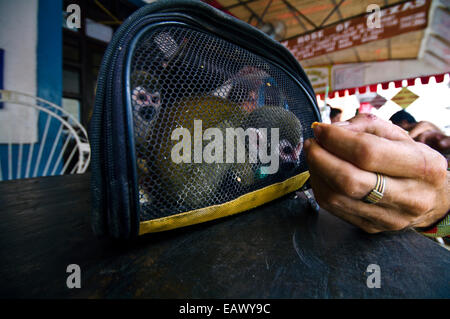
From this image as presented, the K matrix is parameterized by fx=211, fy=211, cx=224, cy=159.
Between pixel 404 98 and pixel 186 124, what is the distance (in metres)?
3.78

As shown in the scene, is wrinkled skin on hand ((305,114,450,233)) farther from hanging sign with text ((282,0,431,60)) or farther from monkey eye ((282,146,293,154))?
hanging sign with text ((282,0,431,60))

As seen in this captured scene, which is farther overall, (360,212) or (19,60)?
(19,60)

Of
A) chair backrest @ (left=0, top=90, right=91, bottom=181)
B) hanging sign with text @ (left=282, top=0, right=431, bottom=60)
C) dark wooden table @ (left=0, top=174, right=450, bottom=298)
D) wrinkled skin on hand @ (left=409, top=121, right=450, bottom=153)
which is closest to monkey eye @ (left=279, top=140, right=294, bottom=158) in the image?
dark wooden table @ (left=0, top=174, right=450, bottom=298)

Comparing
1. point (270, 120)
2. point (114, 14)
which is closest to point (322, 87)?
point (114, 14)

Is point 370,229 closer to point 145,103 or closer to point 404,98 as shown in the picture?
point 145,103

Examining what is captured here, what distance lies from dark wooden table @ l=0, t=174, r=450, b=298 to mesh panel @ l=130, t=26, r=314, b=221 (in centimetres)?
5

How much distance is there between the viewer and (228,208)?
293mm

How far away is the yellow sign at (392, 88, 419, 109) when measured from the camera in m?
2.83

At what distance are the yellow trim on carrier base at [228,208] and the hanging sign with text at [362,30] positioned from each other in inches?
95.1

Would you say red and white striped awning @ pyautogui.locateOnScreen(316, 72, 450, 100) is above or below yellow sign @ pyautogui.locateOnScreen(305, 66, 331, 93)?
below

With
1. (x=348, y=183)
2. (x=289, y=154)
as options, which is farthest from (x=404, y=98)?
(x=348, y=183)

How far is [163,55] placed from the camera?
26cm

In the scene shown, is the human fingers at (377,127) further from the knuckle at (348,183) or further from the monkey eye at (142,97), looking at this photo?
the monkey eye at (142,97)

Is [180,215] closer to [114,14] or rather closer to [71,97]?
[71,97]
